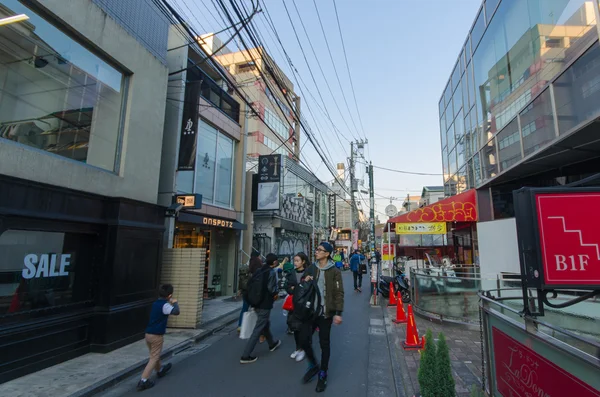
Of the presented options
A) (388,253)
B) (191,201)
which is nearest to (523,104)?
(388,253)

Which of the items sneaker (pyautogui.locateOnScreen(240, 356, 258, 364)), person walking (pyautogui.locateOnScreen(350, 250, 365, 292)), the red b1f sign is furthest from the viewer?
person walking (pyautogui.locateOnScreen(350, 250, 365, 292))

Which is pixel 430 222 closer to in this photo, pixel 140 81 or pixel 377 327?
pixel 377 327

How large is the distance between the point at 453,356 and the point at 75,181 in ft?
23.8

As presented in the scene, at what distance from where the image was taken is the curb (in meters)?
4.29

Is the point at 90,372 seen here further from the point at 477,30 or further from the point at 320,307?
the point at 477,30

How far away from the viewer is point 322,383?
14.0ft

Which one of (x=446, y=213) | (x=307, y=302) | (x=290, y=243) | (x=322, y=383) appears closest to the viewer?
(x=322, y=383)

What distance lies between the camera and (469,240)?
1417 centimetres

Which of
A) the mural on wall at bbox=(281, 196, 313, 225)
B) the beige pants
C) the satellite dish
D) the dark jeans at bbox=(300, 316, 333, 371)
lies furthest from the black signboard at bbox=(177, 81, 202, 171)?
the satellite dish

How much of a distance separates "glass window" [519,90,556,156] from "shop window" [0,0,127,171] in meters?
9.04

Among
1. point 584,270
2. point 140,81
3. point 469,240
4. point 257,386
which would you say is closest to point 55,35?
point 140,81

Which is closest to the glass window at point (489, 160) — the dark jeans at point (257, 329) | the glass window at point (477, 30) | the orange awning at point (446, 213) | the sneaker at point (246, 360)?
the orange awning at point (446, 213)

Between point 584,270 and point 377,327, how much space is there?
6.05m

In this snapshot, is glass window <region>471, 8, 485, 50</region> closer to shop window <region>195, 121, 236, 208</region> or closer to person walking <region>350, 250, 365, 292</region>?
person walking <region>350, 250, 365, 292</region>
